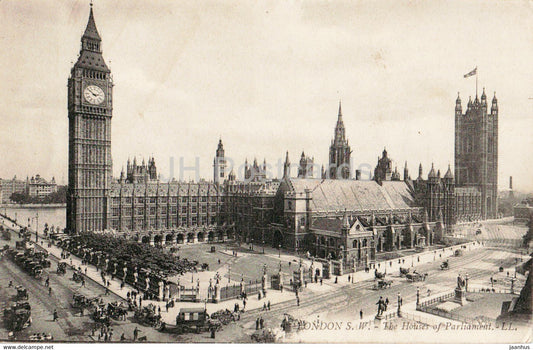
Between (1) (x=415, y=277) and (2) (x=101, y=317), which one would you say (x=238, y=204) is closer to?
(1) (x=415, y=277)

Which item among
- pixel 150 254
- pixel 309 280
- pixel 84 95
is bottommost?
pixel 309 280

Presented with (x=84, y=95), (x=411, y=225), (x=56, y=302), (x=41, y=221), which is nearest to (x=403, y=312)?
(x=56, y=302)

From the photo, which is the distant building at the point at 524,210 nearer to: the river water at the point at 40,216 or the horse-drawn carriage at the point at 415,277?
the horse-drawn carriage at the point at 415,277

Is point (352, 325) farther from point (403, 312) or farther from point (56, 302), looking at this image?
point (56, 302)

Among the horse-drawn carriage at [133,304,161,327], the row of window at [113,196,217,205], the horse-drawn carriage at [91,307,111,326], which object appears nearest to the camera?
the horse-drawn carriage at [91,307,111,326]

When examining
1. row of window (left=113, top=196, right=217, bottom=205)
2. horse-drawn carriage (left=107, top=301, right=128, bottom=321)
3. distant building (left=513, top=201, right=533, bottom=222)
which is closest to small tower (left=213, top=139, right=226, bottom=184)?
row of window (left=113, top=196, right=217, bottom=205)

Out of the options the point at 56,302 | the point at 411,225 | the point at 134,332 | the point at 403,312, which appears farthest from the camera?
the point at 411,225

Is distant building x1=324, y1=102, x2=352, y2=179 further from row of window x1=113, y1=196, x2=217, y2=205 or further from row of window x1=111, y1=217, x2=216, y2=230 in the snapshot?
row of window x1=111, y1=217, x2=216, y2=230
